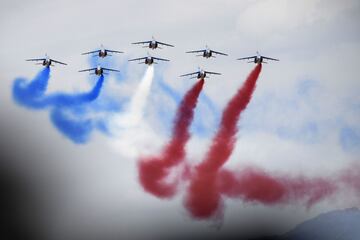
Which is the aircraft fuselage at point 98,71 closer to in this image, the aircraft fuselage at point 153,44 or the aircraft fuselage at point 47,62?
the aircraft fuselage at point 47,62

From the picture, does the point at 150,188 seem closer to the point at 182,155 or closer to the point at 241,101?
the point at 182,155

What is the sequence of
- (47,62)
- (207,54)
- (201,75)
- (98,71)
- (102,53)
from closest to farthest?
(201,75) < (207,54) < (102,53) < (98,71) < (47,62)

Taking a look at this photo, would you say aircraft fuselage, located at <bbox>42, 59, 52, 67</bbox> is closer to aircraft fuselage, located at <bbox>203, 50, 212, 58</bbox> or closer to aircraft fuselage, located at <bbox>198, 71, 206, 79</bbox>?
aircraft fuselage, located at <bbox>198, 71, 206, 79</bbox>

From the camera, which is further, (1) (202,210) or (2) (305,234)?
(2) (305,234)

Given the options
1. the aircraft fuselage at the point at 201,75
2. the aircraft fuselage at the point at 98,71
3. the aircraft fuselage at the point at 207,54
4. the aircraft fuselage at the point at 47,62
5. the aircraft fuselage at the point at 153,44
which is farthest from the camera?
the aircraft fuselage at the point at 47,62

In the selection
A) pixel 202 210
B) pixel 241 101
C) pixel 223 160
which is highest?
pixel 241 101

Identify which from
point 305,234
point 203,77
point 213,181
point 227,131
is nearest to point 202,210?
point 213,181

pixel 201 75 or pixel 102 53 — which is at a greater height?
pixel 102 53

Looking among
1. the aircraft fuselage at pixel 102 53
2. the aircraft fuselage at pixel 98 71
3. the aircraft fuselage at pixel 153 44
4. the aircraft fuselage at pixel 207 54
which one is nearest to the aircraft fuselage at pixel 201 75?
the aircraft fuselage at pixel 207 54

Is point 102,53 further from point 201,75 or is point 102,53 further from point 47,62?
point 201,75

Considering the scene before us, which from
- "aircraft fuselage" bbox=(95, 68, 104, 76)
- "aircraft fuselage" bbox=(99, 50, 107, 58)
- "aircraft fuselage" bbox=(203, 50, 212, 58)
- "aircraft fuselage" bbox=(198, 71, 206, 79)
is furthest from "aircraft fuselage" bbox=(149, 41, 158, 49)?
"aircraft fuselage" bbox=(95, 68, 104, 76)

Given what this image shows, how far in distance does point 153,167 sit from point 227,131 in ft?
28.1

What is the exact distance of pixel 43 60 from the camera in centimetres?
7688

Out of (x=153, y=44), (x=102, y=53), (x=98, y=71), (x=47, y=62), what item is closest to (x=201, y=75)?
(x=153, y=44)
